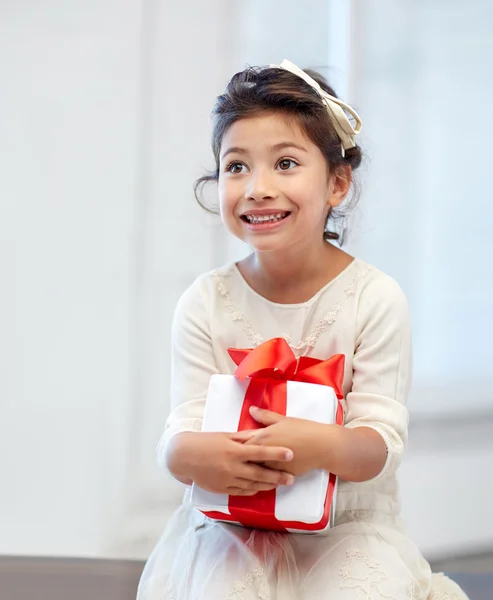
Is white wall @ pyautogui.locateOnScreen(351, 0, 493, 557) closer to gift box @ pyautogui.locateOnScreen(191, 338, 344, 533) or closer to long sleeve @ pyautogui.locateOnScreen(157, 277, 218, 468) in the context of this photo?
long sleeve @ pyautogui.locateOnScreen(157, 277, 218, 468)

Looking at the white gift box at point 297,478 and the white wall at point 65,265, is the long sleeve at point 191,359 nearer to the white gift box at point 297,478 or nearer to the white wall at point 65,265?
the white gift box at point 297,478

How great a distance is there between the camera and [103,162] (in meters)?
1.80

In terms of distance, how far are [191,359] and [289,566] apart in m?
0.36

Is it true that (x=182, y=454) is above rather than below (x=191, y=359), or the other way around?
below

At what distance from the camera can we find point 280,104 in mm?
1272

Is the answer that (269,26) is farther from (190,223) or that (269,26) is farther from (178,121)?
(190,223)

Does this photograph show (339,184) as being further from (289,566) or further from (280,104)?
(289,566)

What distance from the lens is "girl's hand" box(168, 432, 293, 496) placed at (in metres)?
1.10

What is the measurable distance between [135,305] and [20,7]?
68 centimetres

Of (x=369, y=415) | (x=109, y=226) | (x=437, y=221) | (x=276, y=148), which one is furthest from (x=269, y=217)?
(x=437, y=221)

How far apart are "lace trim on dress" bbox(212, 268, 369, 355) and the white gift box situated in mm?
157

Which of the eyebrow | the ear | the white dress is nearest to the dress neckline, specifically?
the white dress

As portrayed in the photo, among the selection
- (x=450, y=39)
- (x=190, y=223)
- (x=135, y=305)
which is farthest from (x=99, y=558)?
(x=450, y=39)

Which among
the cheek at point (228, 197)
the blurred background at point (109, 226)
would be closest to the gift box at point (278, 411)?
the cheek at point (228, 197)
